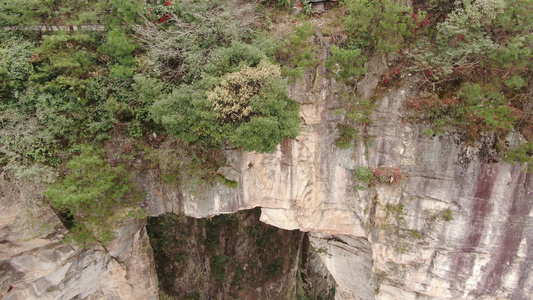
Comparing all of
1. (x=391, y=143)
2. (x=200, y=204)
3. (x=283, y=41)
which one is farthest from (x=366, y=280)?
(x=283, y=41)

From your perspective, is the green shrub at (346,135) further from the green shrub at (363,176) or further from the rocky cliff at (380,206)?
the green shrub at (363,176)

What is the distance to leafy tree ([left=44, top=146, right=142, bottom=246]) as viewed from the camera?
290 inches

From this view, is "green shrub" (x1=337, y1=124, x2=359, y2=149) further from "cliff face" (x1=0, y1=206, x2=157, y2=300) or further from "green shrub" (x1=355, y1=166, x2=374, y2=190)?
"cliff face" (x1=0, y1=206, x2=157, y2=300)

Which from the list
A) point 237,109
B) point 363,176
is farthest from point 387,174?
point 237,109

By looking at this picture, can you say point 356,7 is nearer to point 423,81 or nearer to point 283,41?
point 283,41

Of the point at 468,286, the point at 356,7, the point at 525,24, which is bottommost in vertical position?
the point at 468,286

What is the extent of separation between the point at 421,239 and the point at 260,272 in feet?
24.2

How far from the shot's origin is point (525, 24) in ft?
21.9

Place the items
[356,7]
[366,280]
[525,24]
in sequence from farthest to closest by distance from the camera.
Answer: [366,280] → [356,7] → [525,24]

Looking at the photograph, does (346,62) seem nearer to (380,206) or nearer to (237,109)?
(237,109)

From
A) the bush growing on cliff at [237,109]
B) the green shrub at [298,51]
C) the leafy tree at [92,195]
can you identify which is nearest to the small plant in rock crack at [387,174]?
the bush growing on cliff at [237,109]

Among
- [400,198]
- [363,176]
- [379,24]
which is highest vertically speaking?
[379,24]

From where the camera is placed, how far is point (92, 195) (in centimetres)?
738

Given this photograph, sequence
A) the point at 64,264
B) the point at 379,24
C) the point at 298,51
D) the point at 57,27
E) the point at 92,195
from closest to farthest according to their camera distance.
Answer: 1. the point at 379,24
2. the point at 92,195
3. the point at 298,51
4. the point at 57,27
5. the point at 64,264
